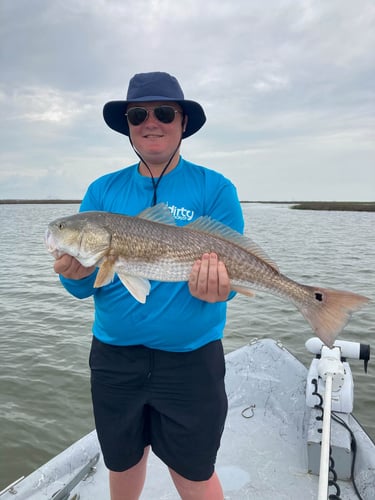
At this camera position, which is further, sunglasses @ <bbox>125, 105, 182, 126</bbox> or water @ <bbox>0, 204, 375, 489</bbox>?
water @ <bbox>0, 204, 375, 489</bbox>

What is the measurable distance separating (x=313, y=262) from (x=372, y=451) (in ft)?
45.4

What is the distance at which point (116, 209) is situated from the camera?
10.0 ft

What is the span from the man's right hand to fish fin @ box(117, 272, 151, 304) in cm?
32

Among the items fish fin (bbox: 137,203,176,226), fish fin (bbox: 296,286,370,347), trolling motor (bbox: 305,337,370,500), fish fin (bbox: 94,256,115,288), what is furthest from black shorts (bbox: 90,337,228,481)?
trolling motor (bbox: 305,337,370,500)

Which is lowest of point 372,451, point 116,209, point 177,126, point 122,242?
point 372,451

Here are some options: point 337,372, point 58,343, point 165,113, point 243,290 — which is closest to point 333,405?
point 337,372

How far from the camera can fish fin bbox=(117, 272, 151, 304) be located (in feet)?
8.93

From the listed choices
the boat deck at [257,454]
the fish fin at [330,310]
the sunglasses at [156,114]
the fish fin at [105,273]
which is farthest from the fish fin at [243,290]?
the boat deck at [257,454]

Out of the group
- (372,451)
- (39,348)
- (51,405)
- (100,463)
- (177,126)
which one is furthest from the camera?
(39,348)

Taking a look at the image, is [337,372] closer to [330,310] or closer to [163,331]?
[330,310]

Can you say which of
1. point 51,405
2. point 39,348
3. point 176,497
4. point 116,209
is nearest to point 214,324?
point 116,209

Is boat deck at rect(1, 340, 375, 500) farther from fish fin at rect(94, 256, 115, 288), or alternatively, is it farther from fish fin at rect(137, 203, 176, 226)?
fish fin at rect(137, 203, 176, 226)

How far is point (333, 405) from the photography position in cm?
440

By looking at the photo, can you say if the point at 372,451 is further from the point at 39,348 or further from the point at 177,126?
the point at 39,348
